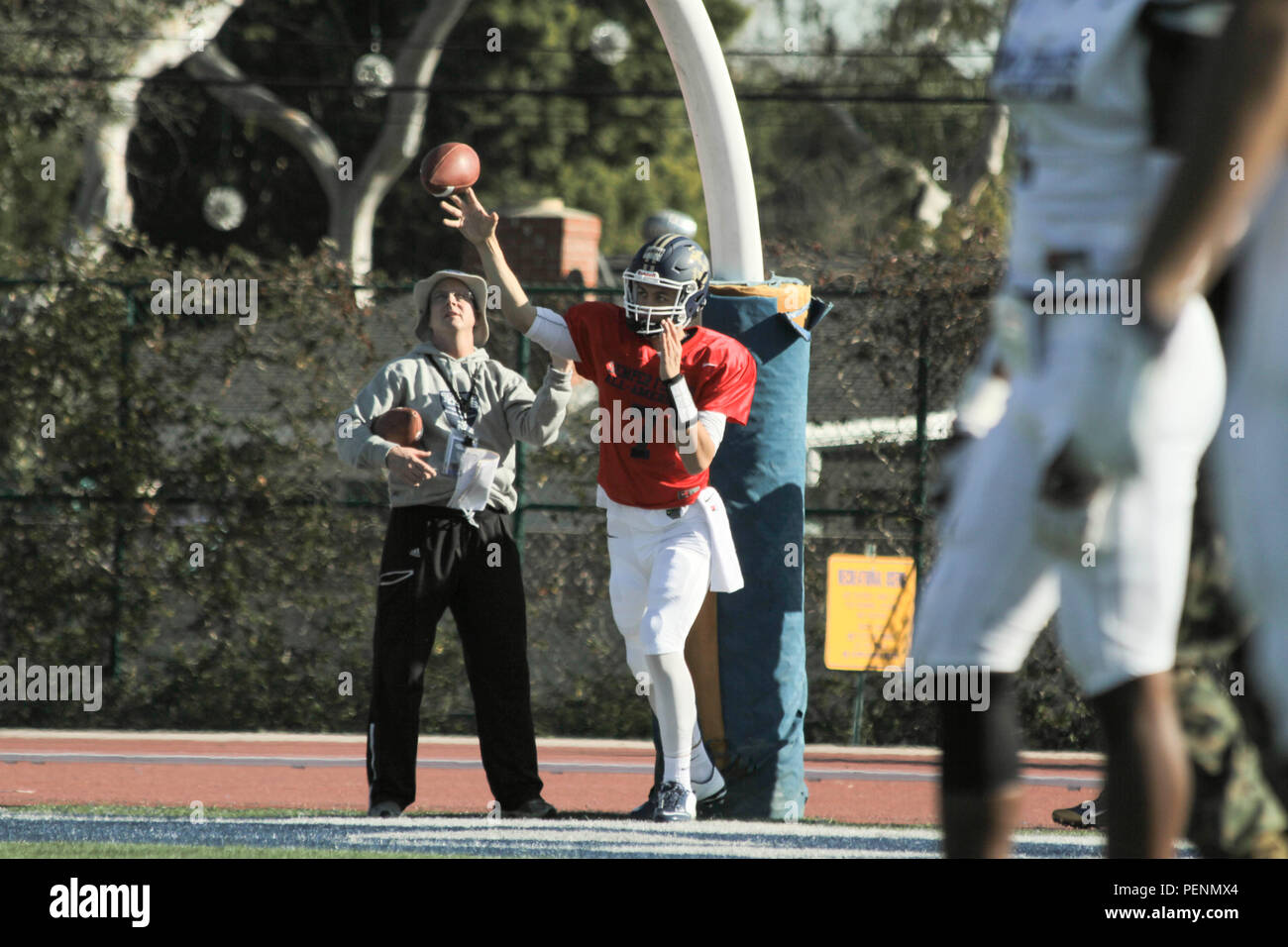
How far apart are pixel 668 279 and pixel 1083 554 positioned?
12.2ft

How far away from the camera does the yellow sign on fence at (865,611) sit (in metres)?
10.3

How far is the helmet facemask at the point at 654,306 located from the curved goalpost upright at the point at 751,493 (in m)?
0.44

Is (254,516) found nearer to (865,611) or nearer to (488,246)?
(865,611)

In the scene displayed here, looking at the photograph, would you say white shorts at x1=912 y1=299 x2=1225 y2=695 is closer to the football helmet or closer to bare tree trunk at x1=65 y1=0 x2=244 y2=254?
the football helmet

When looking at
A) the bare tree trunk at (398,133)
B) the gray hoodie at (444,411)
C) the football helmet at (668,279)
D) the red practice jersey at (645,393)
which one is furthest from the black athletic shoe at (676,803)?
the bare tree trunk at (398,133)

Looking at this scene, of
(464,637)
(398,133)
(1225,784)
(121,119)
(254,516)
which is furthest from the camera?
(398,133)

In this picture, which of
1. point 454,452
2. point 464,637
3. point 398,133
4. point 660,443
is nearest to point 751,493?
point 660,443

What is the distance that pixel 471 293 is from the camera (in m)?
7.11

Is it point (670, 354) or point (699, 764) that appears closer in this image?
point (670, 354)

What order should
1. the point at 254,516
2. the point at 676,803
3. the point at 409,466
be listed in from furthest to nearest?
1. the point at 254,516
2. the point at 409,466
3. the point at 676,803

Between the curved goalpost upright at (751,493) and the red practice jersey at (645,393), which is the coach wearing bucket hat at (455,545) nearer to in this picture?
the red practice jersey at (645,393)

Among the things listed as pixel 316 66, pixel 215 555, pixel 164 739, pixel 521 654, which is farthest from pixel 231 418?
pixel 316 66

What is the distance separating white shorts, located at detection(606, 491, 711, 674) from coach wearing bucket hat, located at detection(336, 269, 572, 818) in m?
0.54

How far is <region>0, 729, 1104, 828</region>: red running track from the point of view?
7.94m
